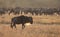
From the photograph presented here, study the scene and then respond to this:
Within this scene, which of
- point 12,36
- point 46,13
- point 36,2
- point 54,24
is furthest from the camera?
point 36,2

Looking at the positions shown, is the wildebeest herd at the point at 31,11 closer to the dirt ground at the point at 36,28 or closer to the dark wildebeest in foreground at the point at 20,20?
the dirt ground at the point at 36,28

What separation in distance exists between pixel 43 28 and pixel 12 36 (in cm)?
75

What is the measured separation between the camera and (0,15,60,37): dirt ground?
3.78 meters

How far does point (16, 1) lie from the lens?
17.1 ft

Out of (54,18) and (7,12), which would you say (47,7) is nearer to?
(54,18)

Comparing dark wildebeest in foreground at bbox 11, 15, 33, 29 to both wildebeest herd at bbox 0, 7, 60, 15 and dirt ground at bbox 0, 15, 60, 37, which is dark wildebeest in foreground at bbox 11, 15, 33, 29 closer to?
dirt ground at bbox 0, 15, 60, 37

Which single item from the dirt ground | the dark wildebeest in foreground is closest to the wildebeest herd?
the dirt ground

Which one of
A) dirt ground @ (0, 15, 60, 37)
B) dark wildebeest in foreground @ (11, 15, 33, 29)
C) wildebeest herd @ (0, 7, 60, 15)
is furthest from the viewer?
wildebeest herd @ (0, 7, 60, 15)

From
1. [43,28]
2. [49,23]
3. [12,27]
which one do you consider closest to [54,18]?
[49,23]

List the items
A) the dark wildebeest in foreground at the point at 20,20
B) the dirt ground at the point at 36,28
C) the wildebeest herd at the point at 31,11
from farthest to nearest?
the wildebeest herd at the point at 31,11
the dark wildebeest in foreground at the point at 20,20
the dirt ground at the point at 36,28

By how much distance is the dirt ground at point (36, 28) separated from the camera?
149 inches

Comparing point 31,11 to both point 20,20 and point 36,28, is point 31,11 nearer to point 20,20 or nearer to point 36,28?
point 20,20

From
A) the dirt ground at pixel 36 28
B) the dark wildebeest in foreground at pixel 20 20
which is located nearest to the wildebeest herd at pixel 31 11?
the dirt ground at pixel 36 28

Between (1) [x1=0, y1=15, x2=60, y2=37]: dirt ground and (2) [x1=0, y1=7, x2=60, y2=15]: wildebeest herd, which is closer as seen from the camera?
(1) [x1=0, y1=15, x2=60, y2=37]: dirt ground
